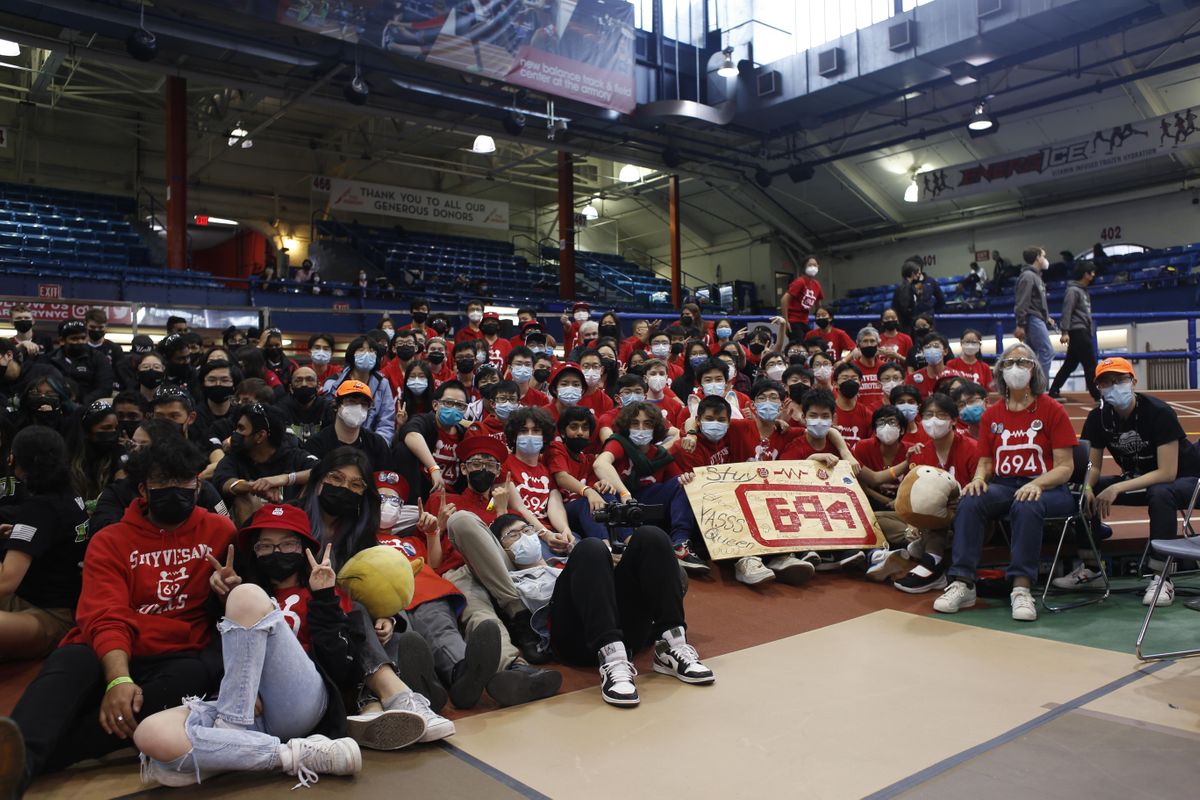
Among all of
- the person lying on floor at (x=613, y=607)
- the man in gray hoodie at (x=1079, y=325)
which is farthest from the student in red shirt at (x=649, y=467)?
the man in gray hoodie at (x=1079, y=325)

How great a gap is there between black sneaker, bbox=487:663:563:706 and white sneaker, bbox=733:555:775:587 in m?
1.93

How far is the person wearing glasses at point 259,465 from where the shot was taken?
395cm

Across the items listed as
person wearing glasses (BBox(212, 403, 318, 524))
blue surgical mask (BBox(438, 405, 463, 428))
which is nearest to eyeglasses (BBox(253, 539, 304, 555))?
person wearing glasses (BBox(212, 403, 318, 524))

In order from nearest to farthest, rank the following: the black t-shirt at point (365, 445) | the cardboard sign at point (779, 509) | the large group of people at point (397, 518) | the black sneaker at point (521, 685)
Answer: the large group of people at point (397, 518) → the black sneaker at point (521, 685) → the black t-shirt at point (365, 445) → the cardboard sign at point (779, 509)

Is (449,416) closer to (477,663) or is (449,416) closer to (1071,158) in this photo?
(477,663)

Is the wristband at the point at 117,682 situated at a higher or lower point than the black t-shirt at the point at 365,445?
lower

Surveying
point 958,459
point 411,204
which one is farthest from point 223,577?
point 411,204

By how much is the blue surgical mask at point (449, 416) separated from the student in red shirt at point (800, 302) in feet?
19.9

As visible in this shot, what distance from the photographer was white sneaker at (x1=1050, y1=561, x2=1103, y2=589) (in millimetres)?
4910

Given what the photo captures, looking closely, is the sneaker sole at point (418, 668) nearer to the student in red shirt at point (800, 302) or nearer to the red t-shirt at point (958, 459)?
the red t-shirt at point (958, 459)

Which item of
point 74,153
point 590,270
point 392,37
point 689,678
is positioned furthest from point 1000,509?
point 74,153

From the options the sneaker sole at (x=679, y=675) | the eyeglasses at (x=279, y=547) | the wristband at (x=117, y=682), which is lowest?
the sneaker sole at (x=679, y=675)

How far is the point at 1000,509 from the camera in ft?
15.6

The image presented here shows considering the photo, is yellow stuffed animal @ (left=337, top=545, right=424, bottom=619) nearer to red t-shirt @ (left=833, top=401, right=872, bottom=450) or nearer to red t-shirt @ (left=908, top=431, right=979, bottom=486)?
red t-shirt @ (left=908, top=431, right=979, bottom=486)
